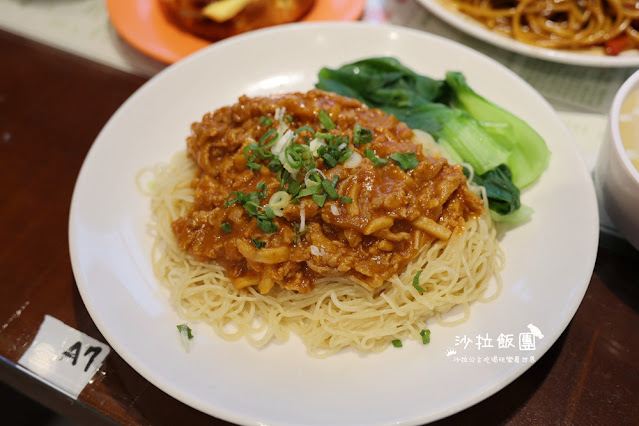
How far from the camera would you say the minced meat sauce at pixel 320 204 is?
2.87 metres

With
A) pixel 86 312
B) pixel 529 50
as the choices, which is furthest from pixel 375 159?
pixel 86 312

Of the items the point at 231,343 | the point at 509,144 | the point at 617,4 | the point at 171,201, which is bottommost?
the point at 231,343

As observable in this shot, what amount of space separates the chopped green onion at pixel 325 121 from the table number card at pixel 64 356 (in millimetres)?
1917

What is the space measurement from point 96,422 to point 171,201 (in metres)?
1.44

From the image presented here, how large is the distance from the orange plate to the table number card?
2.53 m

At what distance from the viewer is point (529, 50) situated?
13.3ft

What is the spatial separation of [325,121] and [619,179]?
1773 mm

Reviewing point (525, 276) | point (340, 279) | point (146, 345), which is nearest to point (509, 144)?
point (525, 276)

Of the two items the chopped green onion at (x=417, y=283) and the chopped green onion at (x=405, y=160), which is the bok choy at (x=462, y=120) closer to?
the chopped green onion at (x=405, y=160)

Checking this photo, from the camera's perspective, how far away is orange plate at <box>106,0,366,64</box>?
15.0 feet

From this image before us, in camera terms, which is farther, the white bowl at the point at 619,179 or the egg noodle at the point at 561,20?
the egg noodle at the point at 561,20

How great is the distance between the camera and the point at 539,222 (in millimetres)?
3094

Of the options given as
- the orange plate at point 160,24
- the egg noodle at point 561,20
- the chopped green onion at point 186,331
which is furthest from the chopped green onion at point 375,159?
the orange plate at point 160,24

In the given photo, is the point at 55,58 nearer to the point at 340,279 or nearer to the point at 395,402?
the point at 340,279
